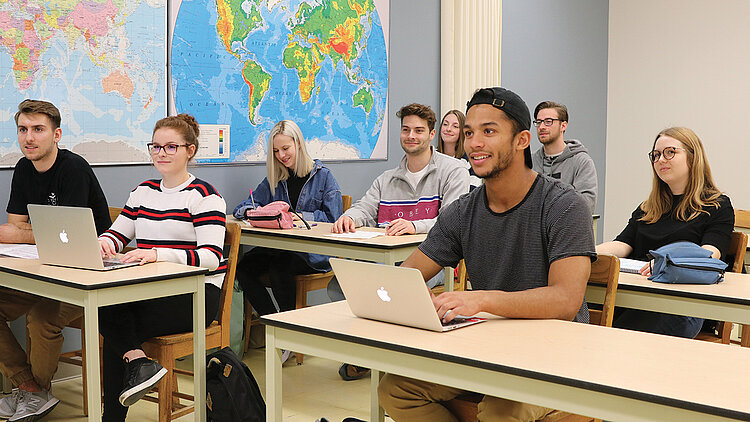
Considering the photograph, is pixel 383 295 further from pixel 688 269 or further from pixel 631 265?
pixel 631 265

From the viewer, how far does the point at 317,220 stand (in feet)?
14.4

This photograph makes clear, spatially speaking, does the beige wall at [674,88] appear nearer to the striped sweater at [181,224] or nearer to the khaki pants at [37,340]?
the striped sweater at [181,224]

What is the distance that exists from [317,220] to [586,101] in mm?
4249

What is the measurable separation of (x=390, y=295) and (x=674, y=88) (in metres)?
6.38

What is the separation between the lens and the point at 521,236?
2180 mm

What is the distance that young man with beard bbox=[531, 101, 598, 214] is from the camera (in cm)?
484

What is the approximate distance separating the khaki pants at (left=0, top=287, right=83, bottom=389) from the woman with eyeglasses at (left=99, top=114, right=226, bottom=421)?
1.35ft

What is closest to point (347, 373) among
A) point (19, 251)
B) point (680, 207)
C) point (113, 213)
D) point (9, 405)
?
point (113, 213)

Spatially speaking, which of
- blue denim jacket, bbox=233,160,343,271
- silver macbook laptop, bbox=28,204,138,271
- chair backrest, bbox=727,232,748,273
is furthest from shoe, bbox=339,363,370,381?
chair backrest, bbox=727,232,748,273

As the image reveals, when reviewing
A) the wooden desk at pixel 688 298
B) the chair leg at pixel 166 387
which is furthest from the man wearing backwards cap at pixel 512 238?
the chair leg at pixel 166 387

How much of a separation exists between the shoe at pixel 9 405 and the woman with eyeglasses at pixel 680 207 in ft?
7.87

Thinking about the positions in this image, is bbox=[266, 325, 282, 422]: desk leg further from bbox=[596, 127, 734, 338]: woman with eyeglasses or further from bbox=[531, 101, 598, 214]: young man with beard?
bbox=[531, 101, 598, 214]: young man with beard

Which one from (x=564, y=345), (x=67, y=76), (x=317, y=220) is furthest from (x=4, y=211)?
(x=564, y=345)

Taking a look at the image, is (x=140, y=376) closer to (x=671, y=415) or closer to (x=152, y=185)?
(x=152, y=185)
